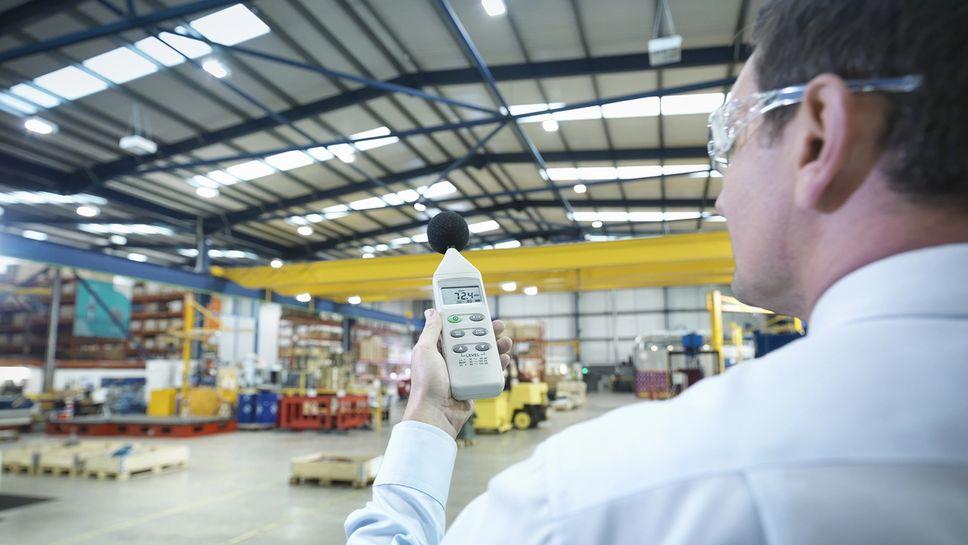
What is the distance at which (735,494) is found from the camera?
47 centimetres

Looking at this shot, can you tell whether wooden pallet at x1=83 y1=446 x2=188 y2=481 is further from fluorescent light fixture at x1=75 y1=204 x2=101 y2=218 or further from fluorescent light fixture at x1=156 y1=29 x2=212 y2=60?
fluorescent light fixture at x1=75 y1=204 x2=101 y2=218

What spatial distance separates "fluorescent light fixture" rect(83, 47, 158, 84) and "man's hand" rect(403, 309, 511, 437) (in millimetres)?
10439

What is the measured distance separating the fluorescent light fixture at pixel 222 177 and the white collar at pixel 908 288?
1543 cm

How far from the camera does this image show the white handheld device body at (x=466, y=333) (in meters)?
1.27

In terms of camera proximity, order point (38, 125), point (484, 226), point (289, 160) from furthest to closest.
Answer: point (484, 226)
point (289, 160)
point (38, 125)

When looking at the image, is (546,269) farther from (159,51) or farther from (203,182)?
(203,182)

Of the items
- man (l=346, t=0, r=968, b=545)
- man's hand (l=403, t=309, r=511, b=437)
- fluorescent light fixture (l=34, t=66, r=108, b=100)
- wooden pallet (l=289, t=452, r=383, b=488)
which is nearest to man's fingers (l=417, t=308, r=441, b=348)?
man's hand (l=403, t=309, r=511, b=437)

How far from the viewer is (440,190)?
1755 centimetres

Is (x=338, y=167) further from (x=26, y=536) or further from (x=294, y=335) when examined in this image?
(x=294, y=335)

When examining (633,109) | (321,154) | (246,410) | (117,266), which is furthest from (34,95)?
(633,109)

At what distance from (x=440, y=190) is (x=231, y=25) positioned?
360 inches

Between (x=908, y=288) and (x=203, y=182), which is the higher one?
(x=203, y=182)

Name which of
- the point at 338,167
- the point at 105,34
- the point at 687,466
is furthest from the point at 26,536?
the point at 338,167

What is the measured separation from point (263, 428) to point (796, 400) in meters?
16.2
